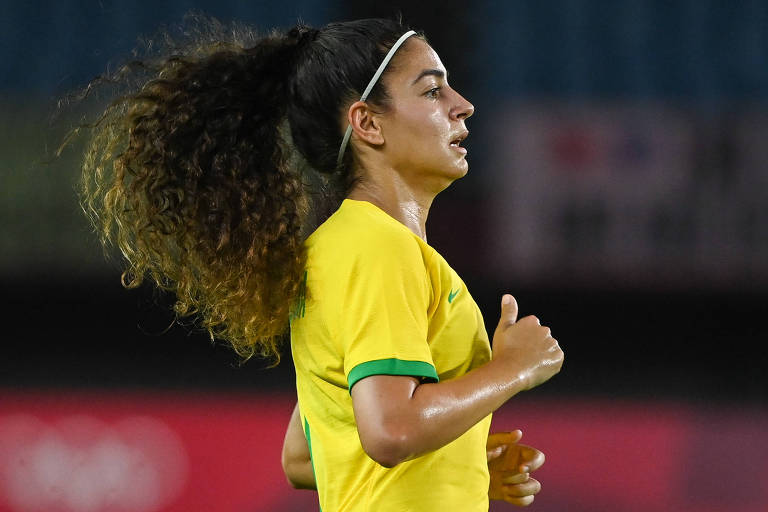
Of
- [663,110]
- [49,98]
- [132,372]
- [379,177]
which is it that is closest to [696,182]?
[663,110]

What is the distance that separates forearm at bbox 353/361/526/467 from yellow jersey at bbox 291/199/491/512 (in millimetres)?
20

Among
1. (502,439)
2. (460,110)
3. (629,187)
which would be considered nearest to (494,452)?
(502,439)

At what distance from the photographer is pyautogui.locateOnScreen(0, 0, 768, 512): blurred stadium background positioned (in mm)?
3824

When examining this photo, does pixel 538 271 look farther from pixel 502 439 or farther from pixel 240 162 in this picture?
pixel 240 162

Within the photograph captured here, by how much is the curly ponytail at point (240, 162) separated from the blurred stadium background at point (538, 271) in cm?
203

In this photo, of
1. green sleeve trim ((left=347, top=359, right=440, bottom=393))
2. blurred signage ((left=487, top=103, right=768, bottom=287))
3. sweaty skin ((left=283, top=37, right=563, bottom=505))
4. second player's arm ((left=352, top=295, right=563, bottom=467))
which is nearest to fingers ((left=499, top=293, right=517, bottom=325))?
sweaty skin ((left=283, top=37, right=563, bottom=505))

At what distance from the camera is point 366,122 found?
5.66 ft

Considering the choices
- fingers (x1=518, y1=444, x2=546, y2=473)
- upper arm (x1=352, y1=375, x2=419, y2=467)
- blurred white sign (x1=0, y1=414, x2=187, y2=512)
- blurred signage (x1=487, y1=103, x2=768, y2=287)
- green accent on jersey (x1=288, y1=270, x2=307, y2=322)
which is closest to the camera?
upper arm (x1=352, y1=375, x2=419, y2=467)

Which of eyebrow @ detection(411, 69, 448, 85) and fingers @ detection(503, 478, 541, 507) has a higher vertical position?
eyebrow @ detection(411, 69, 448, 85)

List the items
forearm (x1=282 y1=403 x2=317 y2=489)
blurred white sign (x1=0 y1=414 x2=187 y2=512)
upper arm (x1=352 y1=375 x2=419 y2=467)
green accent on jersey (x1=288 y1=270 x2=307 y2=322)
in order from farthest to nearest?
blurred white sign (x1=0 y1=414 x2=187 y2=512) < forearm (x1=282 y1=403 x2=317 y2=489) < green accent on jersey (x1=288 y1=270 x2=307 y2=322) < upper arm (x1=352 y1=375 x2=419 y2=467)

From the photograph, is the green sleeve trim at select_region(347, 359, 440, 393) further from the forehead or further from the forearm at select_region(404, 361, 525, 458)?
the forehead

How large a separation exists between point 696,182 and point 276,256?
12.3ft

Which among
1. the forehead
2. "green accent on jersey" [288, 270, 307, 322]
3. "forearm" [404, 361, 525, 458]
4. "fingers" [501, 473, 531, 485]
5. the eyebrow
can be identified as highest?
the forehead

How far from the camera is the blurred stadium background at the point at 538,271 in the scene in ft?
12.5
